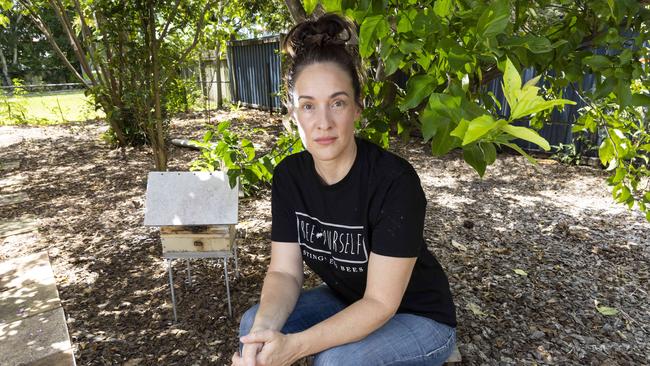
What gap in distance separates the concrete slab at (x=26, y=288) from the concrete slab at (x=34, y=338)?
0.34 feet

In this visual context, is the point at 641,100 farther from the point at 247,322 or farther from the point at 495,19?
the point at 247,322

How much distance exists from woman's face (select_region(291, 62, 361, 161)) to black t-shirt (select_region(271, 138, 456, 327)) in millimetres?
148

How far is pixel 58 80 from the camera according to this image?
35.8m

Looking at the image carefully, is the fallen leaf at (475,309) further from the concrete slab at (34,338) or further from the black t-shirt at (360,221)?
the concrete slab at (34,338)

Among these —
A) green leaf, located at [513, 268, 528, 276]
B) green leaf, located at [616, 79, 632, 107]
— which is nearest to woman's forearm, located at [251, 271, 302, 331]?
green leaf, located at [616, 79, 632, 107]

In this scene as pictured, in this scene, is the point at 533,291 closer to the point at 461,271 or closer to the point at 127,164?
the point at 461,271

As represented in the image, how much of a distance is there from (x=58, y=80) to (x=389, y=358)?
4211 centimetres

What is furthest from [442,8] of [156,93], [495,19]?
[156,93]

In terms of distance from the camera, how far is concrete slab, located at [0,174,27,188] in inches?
245

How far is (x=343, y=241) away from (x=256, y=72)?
12121mm

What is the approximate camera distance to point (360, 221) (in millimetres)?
1583

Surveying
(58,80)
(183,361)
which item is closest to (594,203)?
(183,361)

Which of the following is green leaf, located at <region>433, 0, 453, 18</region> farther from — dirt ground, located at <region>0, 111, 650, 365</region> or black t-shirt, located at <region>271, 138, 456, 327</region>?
dirt ground, located at <region>0, 111, 650, 365</region>

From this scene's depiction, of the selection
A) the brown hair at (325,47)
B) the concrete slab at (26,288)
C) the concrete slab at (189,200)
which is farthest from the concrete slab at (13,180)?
the brown hair at (325,47)
